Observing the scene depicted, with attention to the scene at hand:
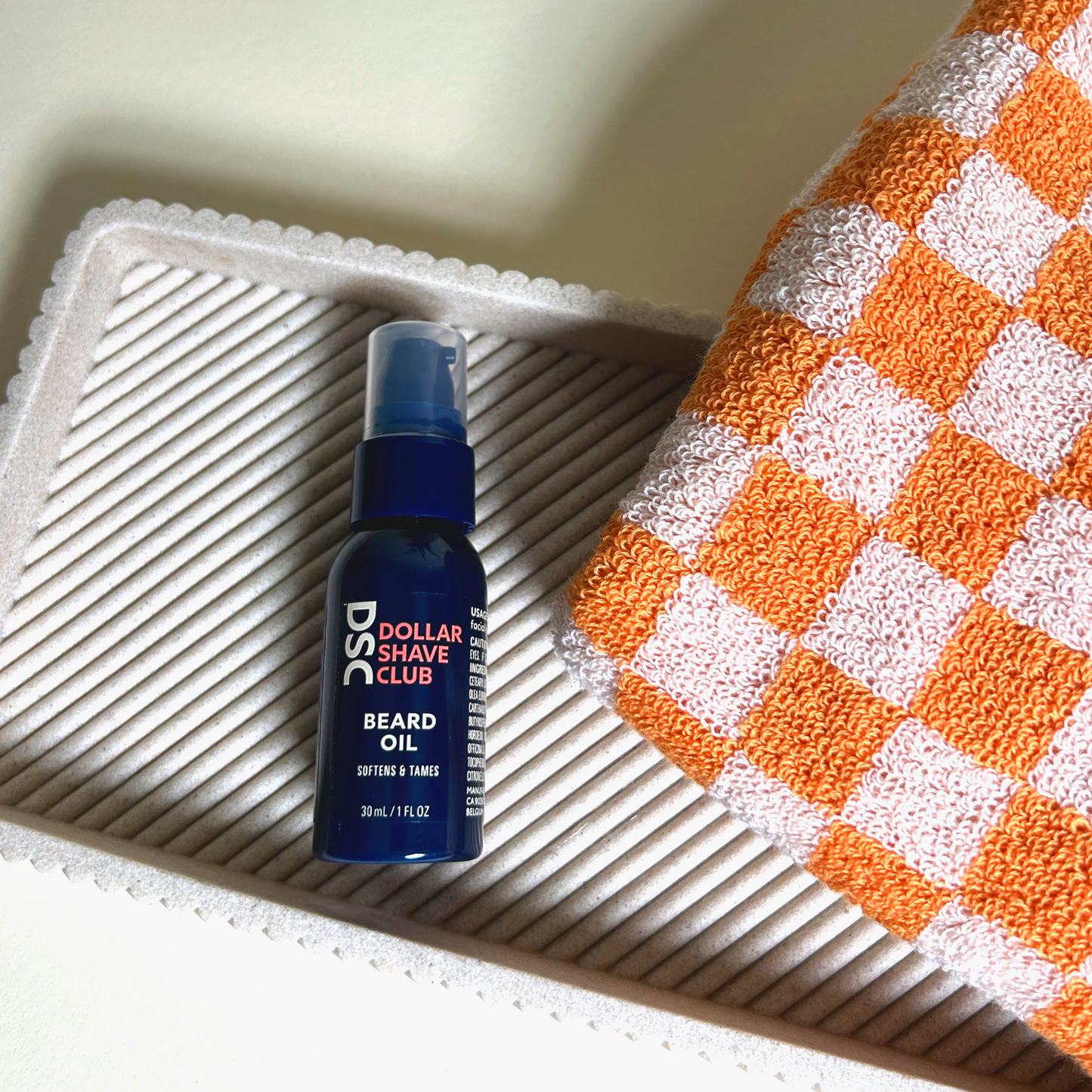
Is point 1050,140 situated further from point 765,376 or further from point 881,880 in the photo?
point 881,880

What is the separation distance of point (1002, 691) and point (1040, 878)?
6 cm

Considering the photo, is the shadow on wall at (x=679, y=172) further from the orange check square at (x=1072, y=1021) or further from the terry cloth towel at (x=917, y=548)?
the orange check square at (x=1072, y=1021)

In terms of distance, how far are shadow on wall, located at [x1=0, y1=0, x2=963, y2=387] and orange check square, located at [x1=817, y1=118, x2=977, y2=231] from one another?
11 cm

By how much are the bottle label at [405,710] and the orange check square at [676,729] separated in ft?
0.21

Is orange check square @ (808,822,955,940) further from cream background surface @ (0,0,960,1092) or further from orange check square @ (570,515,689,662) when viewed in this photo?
cream background surface @ (0,0,960,1092)

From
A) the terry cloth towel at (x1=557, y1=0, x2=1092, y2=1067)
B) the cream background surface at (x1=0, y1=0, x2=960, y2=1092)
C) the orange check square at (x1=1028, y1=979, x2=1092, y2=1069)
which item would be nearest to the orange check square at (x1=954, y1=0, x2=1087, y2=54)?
the terry cloth towel at (x1=557, y1=0, x2=1092, y2=1067)

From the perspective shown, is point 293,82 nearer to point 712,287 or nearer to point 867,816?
point 712,287

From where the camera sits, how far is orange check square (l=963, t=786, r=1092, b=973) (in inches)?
11.1

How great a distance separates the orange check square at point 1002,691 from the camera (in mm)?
286

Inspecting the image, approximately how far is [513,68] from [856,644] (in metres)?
0.33

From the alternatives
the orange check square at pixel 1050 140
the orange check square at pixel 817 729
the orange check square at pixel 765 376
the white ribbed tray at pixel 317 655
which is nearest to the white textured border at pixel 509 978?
the white ribbed tray at pixel 317 655

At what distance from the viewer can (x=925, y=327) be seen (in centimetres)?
30

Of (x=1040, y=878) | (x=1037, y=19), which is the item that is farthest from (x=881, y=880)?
(x=1037, y=19)

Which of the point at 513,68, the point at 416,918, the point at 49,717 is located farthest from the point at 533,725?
the point at 513,68
